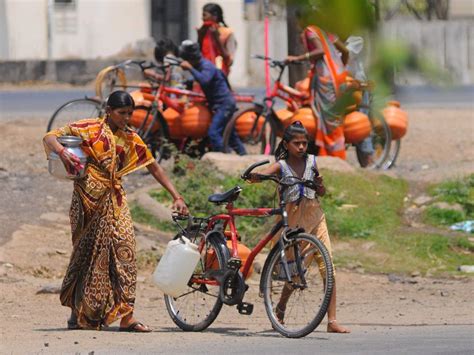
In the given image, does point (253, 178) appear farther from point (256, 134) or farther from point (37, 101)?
point (37, 101)

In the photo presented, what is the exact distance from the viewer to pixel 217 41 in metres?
14.4

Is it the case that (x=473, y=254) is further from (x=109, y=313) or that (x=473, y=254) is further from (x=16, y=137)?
(x=16, y=137)

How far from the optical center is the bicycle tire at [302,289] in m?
7.30

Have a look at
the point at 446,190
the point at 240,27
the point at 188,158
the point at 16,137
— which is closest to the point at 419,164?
the point at 446,190

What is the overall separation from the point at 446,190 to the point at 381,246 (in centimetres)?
180

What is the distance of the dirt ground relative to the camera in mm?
7754

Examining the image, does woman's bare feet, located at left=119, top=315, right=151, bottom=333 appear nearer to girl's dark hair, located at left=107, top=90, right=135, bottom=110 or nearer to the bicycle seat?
the bicycle seat

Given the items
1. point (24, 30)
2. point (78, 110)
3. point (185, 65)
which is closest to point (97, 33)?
point (24, 30)

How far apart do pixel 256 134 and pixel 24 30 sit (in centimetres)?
1811

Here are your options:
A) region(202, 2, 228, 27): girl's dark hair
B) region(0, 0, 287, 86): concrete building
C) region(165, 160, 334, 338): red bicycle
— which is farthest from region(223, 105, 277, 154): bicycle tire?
region(0, 0, 287, 86): concrete building

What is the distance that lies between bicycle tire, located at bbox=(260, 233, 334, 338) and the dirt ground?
20cm

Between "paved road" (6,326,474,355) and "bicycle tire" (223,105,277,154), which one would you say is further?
"bicycle tire" (223,105,277,154)

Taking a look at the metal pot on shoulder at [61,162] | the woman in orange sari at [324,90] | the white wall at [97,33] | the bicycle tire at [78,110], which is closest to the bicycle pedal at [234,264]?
the metal pot on shoulder at [61,162]

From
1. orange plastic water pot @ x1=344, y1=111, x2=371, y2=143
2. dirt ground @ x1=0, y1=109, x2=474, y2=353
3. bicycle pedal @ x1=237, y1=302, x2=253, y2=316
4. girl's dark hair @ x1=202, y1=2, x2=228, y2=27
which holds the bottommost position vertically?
dirt ground @ x1=0, y1=109, x2=474, y2=353
